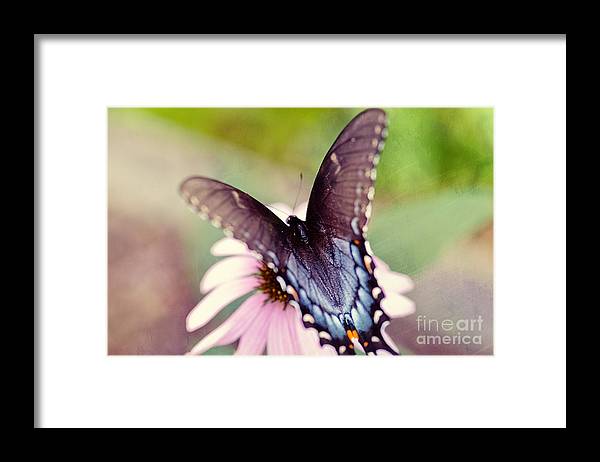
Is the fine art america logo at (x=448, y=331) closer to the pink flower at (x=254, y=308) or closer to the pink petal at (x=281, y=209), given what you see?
the pink flower at (x=254, y=308)

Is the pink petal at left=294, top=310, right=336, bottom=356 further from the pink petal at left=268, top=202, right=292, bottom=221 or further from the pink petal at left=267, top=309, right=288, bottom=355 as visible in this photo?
the pink petal at left=268, top=202, right=292, bottom=221

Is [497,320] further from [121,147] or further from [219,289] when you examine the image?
[121,147]

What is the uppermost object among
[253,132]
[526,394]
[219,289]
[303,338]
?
[253,132]

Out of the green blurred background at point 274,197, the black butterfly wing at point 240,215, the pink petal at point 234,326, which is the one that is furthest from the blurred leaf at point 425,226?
the pink petal at point 234,326

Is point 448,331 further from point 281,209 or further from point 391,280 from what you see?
point 281,209

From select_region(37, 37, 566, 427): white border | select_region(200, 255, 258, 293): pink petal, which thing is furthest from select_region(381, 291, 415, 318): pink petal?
select_region(200, 255, 258, 293): pink petal
